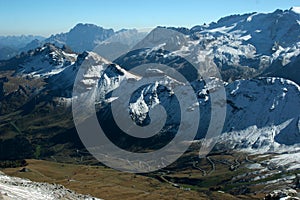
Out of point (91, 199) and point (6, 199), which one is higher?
point (6, 199)

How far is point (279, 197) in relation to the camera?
76562 mm

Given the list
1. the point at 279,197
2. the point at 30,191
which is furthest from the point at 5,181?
the point at 279,197

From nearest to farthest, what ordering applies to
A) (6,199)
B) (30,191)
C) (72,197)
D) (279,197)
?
(6,199) < (279,197) < (30,191) < (72,197)

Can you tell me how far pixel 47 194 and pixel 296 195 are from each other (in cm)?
4891

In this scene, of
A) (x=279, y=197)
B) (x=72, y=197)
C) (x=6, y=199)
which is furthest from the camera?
(x=72, y=197)

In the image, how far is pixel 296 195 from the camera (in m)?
81.2

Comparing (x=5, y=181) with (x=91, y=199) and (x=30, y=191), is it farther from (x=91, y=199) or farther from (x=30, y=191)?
(x=91, y=199)

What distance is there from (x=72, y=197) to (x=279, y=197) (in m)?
42.8

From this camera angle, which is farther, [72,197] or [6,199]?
[72,197]

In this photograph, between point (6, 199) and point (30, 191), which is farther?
point (30, 191)

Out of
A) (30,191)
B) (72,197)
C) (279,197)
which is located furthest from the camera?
(72,197)

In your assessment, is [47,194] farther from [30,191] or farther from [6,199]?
[6,199]

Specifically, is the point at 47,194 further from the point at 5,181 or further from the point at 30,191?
the point at 5,181

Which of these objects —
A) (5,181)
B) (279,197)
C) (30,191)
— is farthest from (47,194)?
(279,197)
